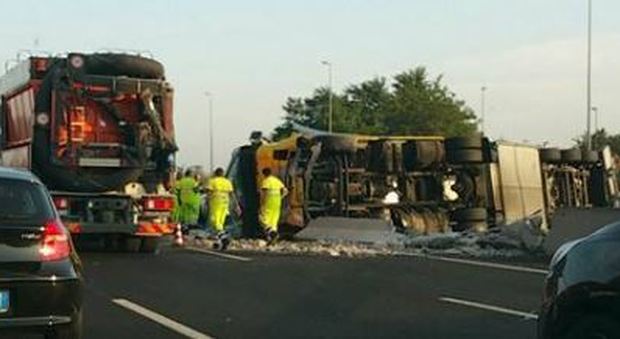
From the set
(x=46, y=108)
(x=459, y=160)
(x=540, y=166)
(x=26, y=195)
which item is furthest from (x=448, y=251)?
(x=26, y=195)

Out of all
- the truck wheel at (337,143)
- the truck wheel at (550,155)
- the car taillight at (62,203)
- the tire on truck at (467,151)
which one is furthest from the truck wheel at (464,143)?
the car taillight at (62,203)

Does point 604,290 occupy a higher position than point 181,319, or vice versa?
point 604,290

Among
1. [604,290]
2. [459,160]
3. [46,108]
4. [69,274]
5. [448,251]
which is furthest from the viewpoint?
[459,160]

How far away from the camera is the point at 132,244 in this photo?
20.1m

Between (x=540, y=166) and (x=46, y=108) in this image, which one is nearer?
(x=46, y=108)

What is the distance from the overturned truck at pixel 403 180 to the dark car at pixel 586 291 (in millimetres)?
16232

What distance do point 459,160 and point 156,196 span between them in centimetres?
755

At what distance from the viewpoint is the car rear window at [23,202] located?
27.8ft

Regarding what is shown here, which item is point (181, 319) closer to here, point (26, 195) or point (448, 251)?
point (26, 195)

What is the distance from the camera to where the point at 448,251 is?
66.8 feet

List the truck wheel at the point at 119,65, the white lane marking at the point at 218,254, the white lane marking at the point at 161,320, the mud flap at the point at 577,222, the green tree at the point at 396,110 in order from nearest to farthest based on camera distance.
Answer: the white lane marking at the point at 161,320 → the mud flap at the point at 577,222 → the white lane marking at the point at 218,254 → the truck wheel at the point at 119,65 → the green tree at the point at 396,110

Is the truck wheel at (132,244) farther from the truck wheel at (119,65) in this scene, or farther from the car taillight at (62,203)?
the truck wheel at (119,65)

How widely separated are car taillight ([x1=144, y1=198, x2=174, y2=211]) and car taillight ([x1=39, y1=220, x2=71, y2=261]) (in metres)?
10.8

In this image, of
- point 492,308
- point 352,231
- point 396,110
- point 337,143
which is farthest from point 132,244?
point 396,110
